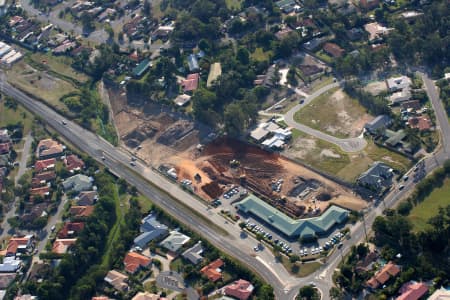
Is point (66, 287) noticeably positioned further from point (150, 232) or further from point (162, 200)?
point (162, 200)

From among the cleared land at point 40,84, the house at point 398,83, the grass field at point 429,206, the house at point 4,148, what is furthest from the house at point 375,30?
the house at point 4,148

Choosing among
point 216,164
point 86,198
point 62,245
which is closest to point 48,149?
point 86,198

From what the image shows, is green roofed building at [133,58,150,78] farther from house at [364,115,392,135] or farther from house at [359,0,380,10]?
house at [364,115,392,135]

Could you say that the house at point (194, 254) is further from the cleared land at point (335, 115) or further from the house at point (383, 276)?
the cleared land at point (335, 115)

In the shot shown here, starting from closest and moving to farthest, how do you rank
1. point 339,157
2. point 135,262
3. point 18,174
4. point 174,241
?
point 135,262 → point 174,241 → point 339,157 → point 18,174

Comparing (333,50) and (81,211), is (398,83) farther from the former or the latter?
(81,211)

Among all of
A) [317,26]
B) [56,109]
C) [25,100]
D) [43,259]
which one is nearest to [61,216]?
[43,259]
